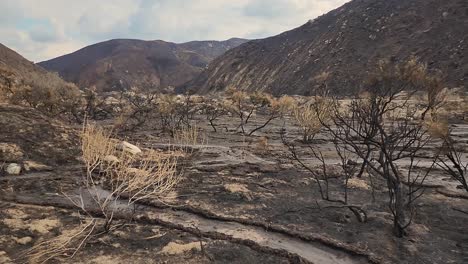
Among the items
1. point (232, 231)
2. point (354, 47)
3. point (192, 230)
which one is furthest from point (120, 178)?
point (354, 47)

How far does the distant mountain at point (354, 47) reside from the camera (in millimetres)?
35688

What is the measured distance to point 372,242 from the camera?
596 centimetres

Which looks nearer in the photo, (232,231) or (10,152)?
(232,231)

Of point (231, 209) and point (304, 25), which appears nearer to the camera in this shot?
point (231, 209)

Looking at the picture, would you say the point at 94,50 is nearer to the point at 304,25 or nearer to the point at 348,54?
the point at 304,25

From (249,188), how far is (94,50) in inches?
5329

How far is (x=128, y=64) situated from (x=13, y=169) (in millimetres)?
101631

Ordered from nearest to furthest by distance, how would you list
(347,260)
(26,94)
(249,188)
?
(347,260) < (249,188) < (26,94)

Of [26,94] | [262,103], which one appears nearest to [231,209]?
[26,94]

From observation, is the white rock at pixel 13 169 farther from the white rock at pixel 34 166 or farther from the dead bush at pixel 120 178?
the dead bush at pixel 120 178

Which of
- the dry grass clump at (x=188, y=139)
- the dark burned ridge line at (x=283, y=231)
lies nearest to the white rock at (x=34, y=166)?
the dark burned ridge line at (x=283, y=231)

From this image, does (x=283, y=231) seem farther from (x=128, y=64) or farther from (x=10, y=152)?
(x=128, y=64)

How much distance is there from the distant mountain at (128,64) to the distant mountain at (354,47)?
26453 mm

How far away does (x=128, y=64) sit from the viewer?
106438 mm
